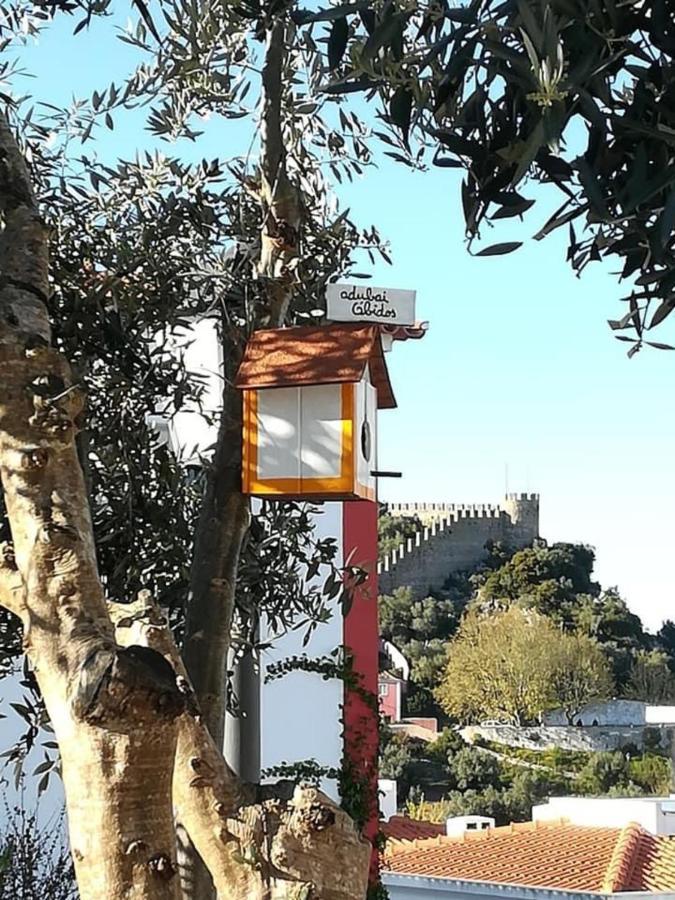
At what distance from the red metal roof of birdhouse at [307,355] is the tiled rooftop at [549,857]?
35.4ft

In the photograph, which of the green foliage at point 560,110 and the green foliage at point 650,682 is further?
the green foliage at point 650,682

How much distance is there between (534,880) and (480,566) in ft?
103

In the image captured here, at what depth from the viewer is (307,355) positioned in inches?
108

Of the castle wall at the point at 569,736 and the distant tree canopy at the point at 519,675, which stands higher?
the distant tree canopy at the point at 519,675

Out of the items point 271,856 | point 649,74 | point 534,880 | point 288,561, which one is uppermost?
point 649,74

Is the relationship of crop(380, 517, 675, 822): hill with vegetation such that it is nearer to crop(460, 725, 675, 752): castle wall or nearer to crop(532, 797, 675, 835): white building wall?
crop(460, 725, 675, 752): castle wall

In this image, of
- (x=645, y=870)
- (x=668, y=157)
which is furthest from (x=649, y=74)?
(x=645, y=870)

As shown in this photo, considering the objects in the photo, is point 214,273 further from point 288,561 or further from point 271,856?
point 271,856

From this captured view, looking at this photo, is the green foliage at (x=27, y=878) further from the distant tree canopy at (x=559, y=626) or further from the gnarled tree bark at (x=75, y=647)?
the distant tree canopy at (x=559, y=626)

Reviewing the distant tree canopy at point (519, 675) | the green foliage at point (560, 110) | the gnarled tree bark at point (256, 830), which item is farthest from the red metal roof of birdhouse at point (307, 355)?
the distant tree canopy at point (519, 675)

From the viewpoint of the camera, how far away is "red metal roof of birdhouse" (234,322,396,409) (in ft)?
8.84

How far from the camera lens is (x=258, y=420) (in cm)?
272

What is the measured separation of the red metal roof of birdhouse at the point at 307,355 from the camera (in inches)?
106

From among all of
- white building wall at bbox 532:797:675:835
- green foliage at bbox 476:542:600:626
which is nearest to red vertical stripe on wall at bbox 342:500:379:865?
white building wall at bbox 532:797:675:835
